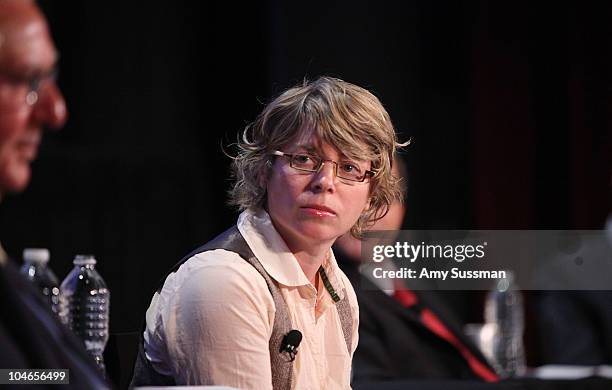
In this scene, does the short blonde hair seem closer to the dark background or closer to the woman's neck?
the woman's neck

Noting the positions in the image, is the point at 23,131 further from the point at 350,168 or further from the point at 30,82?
the point at 350,168

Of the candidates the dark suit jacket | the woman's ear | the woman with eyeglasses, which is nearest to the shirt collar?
the woman with eyeglasses

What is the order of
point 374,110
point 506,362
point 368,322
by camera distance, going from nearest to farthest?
point 374,110
point 368,322
point 506,362

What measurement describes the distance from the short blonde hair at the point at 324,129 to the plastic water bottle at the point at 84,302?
61 cm

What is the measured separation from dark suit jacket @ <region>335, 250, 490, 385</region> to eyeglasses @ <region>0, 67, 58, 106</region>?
5.76ft

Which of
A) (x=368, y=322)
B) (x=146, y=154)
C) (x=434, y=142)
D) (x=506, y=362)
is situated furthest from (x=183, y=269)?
(x=434, y=142)

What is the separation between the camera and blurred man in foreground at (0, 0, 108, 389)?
2.88 ft

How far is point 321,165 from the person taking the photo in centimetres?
180

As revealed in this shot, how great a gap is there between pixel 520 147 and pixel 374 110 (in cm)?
294

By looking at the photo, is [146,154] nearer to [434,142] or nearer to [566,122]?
[434,142]

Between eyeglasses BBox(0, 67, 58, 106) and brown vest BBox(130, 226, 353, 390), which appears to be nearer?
eyeglasses BBox(0, 67, 58, 106)

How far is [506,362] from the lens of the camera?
325 centimetres

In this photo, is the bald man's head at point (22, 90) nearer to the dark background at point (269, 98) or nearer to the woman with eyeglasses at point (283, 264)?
the woman with eyeglasses at point (283, 264)

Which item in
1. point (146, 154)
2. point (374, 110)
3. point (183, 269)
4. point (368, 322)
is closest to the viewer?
point (183, 269)
